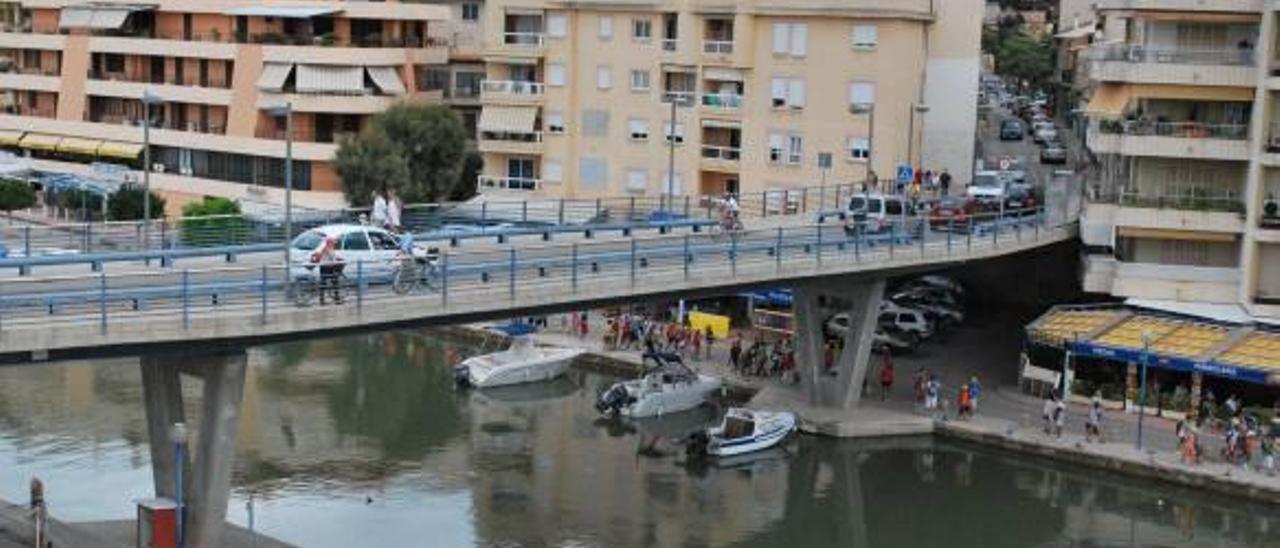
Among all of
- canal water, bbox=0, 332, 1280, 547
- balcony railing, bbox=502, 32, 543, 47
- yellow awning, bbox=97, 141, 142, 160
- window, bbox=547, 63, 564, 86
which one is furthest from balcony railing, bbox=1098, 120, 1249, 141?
yellow awning, bbox=97, 141, 142, 160

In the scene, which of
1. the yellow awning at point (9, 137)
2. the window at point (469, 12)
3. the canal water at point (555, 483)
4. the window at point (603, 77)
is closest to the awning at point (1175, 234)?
the canal water at point (555, 483)

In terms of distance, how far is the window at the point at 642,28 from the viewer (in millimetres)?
71500

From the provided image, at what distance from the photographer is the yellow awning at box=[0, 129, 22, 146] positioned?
311 feet

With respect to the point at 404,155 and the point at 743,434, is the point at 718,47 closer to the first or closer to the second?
the point at 404,155

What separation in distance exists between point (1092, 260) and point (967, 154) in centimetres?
1553

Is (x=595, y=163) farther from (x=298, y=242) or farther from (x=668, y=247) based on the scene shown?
(x=298, y=242)

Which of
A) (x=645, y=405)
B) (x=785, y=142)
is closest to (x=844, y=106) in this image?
(x=785, y=142)

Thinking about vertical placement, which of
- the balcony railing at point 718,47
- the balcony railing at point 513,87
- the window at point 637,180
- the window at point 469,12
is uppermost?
the window at point 469,12

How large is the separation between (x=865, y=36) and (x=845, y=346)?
17.2 metres

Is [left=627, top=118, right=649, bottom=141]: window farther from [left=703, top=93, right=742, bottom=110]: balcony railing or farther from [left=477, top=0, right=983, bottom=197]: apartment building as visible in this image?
[left=703, top=93, right=742, bottom=110]: balcony railing

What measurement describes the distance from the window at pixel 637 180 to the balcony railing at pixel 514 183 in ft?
14.3

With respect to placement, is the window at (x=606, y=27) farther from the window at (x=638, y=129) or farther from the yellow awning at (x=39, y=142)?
the yellow awning at (x=39, y=142)

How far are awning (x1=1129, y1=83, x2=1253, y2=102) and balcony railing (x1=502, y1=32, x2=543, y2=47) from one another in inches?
1073

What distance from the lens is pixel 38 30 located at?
3735 inches
